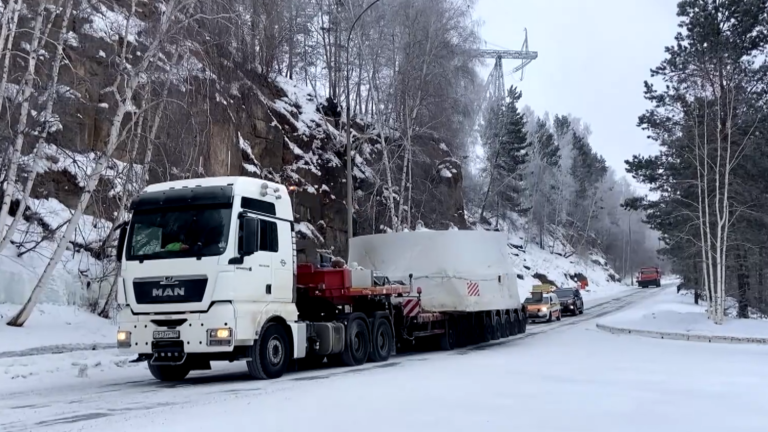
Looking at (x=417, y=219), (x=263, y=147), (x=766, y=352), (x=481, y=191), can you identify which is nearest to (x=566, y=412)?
(x=766, y=352)

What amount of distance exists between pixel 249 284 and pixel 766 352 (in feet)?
43.8

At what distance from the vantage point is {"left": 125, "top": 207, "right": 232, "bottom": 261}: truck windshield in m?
11.5

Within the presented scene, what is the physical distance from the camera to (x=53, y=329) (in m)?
17.3

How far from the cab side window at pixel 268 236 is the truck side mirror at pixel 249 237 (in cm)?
16

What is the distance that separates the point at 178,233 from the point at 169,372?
9.26 feet

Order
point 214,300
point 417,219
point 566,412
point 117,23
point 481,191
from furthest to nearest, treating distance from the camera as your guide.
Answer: point 481,191 → point 417,219 → point 117,23 → point 214,300 → point 566,412

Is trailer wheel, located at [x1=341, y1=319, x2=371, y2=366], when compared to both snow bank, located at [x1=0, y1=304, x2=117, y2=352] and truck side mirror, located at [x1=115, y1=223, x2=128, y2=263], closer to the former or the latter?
truck side mirror, located at [x1=115, y1=223, x2=128, y2=263]

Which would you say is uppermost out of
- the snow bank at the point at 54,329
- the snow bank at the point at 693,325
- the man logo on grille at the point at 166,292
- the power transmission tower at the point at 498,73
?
the power transmission tower at the point at 498,73

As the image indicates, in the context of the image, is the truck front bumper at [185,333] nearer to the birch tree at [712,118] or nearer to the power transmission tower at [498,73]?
the birch tree at [712,118]

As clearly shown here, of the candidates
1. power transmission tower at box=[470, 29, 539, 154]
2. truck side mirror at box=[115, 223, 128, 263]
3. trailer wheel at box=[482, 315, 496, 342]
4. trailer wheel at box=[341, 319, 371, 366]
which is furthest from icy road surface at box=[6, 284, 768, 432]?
power transmission tower at box=[470, 29, 539, 154]

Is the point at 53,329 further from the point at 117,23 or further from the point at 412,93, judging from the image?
the point at 412,93

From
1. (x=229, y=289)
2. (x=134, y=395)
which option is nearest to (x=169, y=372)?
(x=134, y=395)

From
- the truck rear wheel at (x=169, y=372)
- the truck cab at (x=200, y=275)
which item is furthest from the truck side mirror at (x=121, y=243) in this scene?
the truck rear wheel at (x=169, y=372)

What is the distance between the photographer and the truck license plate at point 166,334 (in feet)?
37.3
